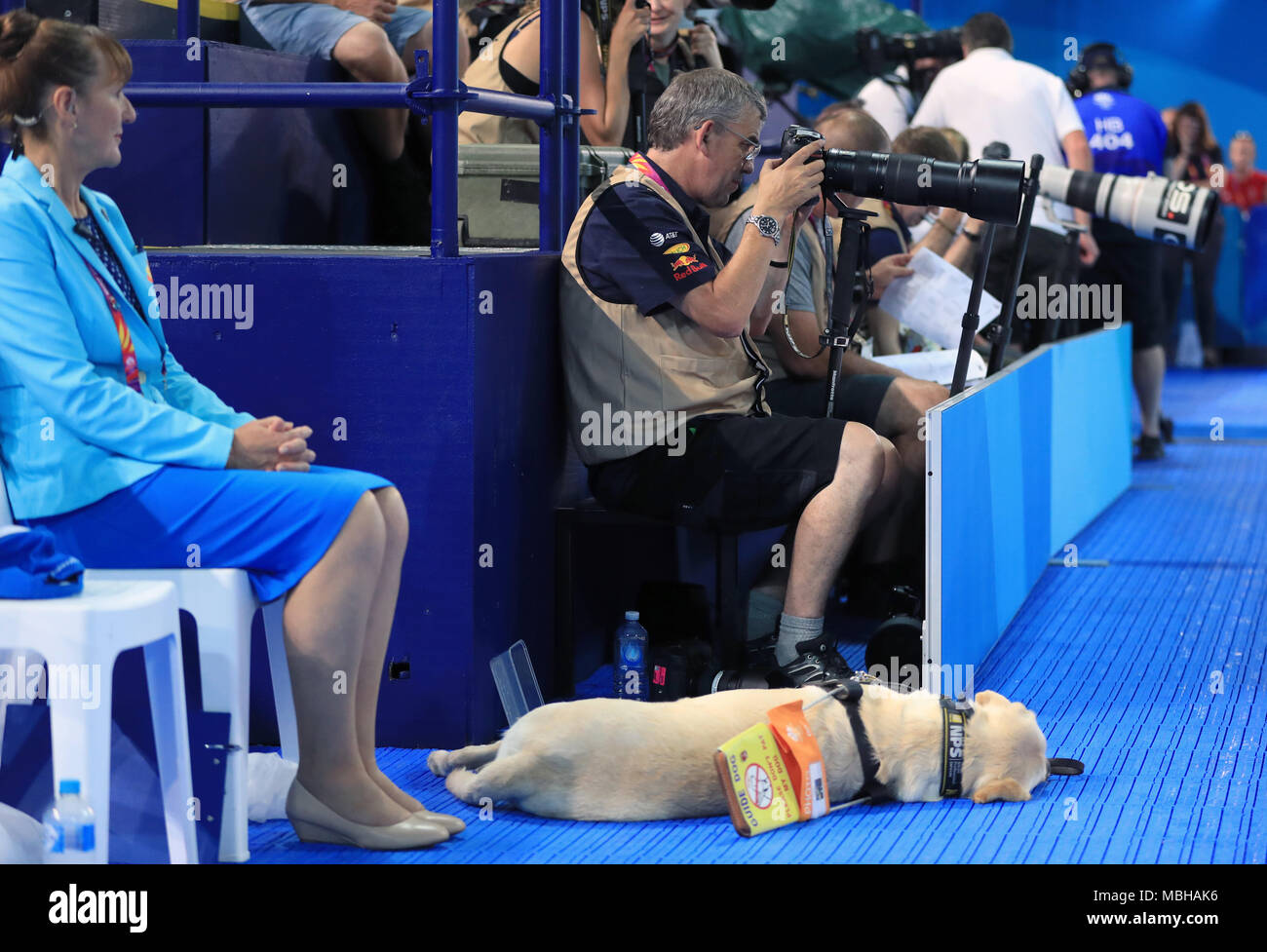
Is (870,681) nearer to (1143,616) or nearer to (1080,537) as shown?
(1143,616)

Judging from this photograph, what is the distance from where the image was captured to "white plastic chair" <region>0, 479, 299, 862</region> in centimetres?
244

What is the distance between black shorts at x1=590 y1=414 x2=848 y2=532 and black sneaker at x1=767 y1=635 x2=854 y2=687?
11.2 inches

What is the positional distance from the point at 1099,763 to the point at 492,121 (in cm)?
235

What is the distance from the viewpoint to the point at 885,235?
467 centimetres

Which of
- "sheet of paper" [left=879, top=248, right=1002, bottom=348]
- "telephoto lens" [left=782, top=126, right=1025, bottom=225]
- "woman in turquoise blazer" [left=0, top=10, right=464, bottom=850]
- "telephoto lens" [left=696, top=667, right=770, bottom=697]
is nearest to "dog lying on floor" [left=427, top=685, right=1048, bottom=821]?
"woman in turquoise blazer" [left=0, top=10, right=464, bottom=850]

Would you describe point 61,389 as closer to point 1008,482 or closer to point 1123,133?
point 1008,482

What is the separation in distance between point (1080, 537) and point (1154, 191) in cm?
164

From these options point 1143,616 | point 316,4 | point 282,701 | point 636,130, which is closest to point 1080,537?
point 1143,616

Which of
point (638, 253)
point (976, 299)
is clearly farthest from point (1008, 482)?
point (638, 253)

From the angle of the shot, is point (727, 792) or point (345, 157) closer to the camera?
point (727, 792)

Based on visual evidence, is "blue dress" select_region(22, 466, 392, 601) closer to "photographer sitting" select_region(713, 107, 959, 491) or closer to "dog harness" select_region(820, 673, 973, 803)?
"dog harness" select_region(820, 673, 973, 803)

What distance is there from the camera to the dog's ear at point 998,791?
2828 mm

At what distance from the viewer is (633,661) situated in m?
3.47

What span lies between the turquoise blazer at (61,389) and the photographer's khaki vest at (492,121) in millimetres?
1917
